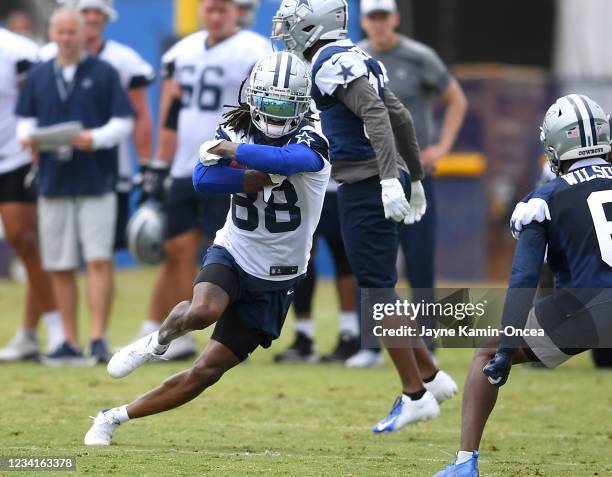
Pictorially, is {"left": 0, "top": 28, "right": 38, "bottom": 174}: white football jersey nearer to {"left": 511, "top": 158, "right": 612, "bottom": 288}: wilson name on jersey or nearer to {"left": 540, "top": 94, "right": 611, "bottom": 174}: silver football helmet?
{"left": 540, "top": 94, "right": 611, "bottom": 174}: silver football helmet

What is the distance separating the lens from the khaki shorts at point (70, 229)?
9180mm

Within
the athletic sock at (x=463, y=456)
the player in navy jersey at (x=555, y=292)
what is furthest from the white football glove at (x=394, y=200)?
the athletic sock at (x=463, y=456)

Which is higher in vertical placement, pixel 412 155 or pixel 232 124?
pixel 232 124

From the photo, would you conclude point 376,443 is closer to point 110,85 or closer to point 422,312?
point 422,312

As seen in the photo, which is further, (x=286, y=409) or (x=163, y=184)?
(x=163, y=184)

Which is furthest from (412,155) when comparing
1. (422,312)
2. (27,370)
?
(27,370)

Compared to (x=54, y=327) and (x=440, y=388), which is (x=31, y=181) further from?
(x=440, y=388)

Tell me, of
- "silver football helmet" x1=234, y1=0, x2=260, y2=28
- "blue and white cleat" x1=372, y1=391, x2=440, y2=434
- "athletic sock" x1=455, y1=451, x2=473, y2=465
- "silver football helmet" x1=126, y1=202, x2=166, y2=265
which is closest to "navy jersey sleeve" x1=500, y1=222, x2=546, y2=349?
"athletic sock" x1=455, y1=451, x2=473, y2=465

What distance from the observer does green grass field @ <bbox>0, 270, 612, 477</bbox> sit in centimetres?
573

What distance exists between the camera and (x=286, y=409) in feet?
24.3

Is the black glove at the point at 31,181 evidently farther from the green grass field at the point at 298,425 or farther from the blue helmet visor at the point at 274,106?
the blue helmet visor at the point at 274,106

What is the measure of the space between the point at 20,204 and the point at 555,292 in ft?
16.3

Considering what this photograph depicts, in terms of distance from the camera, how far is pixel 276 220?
6027 millimetres

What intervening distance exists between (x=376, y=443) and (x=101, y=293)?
327cm
